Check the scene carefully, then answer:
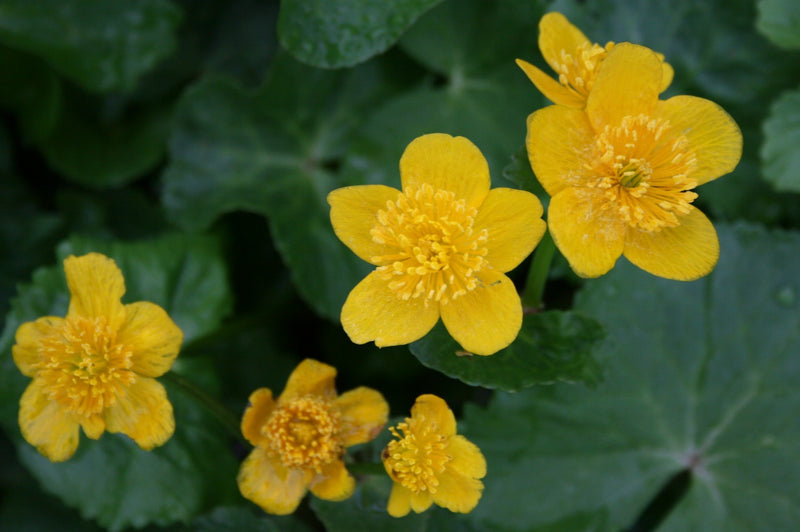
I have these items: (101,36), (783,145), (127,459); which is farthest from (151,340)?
(783,145)

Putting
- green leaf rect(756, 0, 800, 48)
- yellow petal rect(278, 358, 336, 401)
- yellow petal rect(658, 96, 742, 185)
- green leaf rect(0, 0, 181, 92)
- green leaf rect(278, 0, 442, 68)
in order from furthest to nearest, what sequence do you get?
green leaf rect(0, 0, 181, 92) < green leaf rect(756, 0, 800, 48) < green leaf rect(278, 0, 442, 68) < yellow petal rect(278, 358, 336, 401) < yellow petal rect(658, 96, 742, 185)

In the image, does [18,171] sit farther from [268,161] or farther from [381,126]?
[381,126]

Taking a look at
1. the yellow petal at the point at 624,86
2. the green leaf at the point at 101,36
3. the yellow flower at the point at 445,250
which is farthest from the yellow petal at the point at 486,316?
the green leaf at the point at 101,36

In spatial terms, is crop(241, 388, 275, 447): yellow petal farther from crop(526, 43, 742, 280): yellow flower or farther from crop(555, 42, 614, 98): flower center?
crop(555, 42, 614, 98): flower center

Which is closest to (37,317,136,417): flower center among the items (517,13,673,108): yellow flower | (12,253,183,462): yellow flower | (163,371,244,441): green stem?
→ (12,253,183,462): yellow flower

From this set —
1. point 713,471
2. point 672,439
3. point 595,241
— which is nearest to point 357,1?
point 595,241

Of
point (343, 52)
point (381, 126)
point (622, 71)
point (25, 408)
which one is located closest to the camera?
point (622, 71)

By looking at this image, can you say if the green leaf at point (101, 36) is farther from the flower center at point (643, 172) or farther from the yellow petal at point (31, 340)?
the flower center at point (643, 172)
